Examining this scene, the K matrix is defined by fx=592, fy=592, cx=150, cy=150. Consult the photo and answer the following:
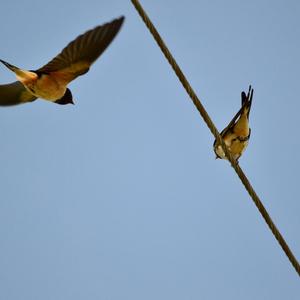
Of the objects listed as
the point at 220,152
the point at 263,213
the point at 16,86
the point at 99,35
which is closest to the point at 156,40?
the point at 99,35

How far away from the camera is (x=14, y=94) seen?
5.41 meters

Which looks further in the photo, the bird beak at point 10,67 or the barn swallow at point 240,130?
the barn swallow at point 240,130

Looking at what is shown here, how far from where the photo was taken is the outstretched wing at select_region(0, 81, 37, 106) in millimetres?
5352

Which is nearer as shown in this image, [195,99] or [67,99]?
[195,99]

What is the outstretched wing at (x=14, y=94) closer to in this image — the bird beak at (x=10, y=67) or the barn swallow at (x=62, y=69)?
the barn swallow at (x=62, y=69)

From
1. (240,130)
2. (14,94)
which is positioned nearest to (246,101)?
(240,130)

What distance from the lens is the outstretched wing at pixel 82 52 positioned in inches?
165

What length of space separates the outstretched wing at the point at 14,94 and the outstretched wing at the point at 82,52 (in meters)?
0.65

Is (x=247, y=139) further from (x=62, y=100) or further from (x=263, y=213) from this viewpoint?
(x=263, y=213)

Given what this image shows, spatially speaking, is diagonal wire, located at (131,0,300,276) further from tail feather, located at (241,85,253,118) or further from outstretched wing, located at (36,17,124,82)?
tail feather, located at (241,85,253,118)

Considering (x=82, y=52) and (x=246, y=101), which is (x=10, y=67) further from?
(x=246, y=101)

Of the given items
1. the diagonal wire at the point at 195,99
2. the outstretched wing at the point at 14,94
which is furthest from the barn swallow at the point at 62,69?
the diagonal wire at the point at 195,99

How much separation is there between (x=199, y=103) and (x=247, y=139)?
4.04 m

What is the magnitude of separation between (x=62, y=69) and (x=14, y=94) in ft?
2.83
